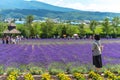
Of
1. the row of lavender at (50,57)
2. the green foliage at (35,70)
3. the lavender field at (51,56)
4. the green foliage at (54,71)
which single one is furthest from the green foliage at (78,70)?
the row of lavender at (50,57)

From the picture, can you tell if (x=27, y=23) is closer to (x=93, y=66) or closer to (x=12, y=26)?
(x=12, y=26)

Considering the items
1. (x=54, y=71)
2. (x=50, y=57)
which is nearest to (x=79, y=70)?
(x=54, y=71)

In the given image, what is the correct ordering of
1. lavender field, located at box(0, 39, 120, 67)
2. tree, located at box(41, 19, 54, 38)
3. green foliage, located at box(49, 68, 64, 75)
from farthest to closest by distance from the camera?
tree, located at box(41, 19, 54, 38) < lavender field, located at box(0, 39, 120, 67) < green foliage, located at box(49, 68, 64, 75)

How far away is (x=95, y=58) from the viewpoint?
59.0ft

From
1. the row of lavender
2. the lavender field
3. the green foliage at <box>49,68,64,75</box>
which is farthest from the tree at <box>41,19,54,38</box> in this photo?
the green foliage at <box>49,68,64,75</box>

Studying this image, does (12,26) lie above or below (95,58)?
below

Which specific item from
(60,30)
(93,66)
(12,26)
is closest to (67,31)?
(60,30)

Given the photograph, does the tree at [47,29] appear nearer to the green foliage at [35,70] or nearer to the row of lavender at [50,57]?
the row of lavender at [50,57]

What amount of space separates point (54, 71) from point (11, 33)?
4025 inches

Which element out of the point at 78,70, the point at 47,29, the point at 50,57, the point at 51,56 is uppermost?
the point at 78,70

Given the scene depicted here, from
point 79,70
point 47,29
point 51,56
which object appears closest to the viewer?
point 79,70

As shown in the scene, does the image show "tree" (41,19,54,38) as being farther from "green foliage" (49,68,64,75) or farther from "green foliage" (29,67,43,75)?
"green foliage" (49,68,64,75)

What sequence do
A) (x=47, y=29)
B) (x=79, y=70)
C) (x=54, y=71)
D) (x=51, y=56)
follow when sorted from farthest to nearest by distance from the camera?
(x=47, y=29) < (x=51, y=56) < (x=79, y=70) < (x=54, y=71)

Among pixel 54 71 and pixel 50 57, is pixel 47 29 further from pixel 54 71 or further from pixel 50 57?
pixel 54 71
